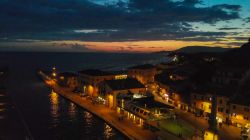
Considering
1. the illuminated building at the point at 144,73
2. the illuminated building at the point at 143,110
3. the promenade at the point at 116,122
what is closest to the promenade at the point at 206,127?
the illuminated building at the point at 143,110

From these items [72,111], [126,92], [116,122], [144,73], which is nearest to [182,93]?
[126,92]

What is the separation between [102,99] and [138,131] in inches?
844

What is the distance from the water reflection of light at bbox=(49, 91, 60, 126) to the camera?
52.3 meters

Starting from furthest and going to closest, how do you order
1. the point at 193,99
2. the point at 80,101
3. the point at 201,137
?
the point at 80,101, the point at 193,99, the point at 201,137

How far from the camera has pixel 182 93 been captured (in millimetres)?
54906

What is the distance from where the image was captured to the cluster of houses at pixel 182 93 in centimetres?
4291

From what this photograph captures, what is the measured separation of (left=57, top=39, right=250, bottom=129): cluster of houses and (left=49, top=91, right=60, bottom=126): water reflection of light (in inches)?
282

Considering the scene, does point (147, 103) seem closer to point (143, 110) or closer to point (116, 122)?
→ point (143, 110)

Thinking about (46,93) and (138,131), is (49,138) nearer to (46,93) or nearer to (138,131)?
(138,131)

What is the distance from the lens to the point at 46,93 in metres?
79.2

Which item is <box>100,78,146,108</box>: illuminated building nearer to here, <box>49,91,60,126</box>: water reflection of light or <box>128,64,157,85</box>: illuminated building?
<box>49,91,60,126</box>: water reflection of light

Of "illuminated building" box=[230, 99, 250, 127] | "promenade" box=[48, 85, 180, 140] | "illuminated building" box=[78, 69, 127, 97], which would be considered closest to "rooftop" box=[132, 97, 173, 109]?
"promenade" box=[48, 85, 180, 140]

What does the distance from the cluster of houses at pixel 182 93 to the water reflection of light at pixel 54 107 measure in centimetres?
716

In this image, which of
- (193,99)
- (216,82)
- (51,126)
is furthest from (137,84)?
(51,126)
